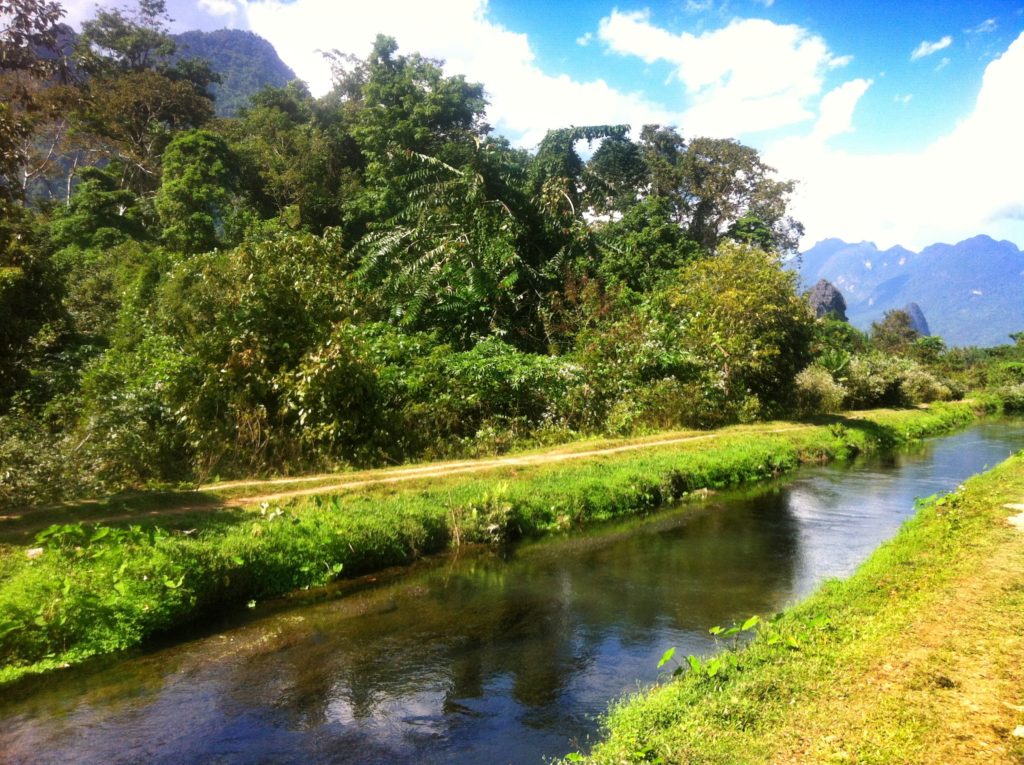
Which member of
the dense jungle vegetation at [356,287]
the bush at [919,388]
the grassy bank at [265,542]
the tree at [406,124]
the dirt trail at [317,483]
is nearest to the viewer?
the grassy bank at [265,542]

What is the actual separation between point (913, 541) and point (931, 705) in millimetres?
5052

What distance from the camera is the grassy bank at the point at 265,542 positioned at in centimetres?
705

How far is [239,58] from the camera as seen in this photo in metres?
109

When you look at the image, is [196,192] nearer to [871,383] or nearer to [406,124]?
[406,124]

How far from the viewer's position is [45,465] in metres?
10.5

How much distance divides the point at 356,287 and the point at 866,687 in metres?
18.6

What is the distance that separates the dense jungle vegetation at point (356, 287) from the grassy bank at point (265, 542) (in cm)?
283

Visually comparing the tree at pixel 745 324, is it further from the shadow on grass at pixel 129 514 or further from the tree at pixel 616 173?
the shadow on grass at pixel 129 514

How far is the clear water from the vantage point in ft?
17.9

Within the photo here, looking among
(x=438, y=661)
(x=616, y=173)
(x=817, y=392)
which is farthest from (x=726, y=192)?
(x=438, y=661)

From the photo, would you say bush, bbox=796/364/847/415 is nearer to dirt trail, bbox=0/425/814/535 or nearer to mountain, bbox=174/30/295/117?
dirt trail, bbox=0/425/814/535

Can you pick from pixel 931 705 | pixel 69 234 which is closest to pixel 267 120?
pixel 69 234

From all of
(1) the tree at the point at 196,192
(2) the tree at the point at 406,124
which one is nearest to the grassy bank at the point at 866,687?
(2) the tree at the point at 406,124

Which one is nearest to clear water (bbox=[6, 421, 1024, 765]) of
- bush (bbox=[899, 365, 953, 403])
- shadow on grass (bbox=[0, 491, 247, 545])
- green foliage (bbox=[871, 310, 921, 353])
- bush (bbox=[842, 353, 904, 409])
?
shadow on grass (bbox=[0, 491, 247, 545])
